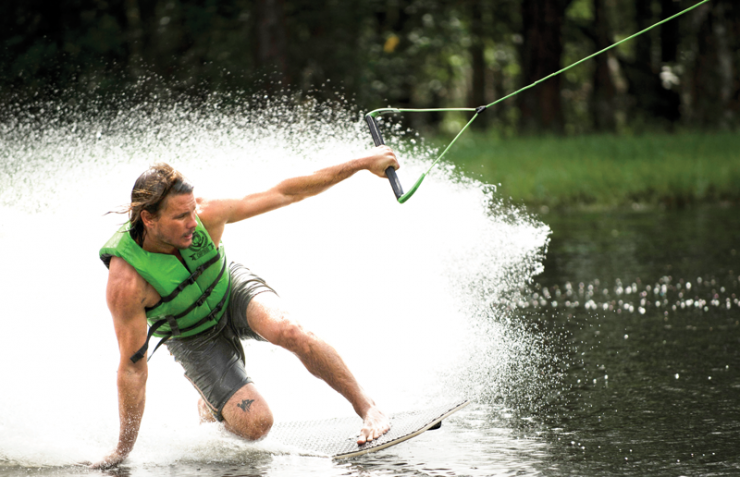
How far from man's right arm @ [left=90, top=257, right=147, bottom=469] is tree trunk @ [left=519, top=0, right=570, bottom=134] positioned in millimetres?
15467

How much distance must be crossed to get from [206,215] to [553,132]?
1522 cm

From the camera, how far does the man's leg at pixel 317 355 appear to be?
3957 mm

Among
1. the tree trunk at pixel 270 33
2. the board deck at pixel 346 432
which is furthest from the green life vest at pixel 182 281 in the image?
the tree trunk at pixel 270 33

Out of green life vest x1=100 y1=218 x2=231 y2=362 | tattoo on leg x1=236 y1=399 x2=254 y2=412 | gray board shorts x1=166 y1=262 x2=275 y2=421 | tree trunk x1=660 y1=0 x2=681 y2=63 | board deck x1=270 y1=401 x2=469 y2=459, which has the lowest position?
board deck x1=270 y1=401 x2=469 y2=459

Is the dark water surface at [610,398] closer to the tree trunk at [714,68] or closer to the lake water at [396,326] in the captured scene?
the lake water at [396,326]

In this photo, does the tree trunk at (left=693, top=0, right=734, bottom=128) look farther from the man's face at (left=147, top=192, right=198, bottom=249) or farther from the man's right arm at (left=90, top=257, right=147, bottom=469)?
the man's right arm at (left=90, top=257, right=147, bottom=469)

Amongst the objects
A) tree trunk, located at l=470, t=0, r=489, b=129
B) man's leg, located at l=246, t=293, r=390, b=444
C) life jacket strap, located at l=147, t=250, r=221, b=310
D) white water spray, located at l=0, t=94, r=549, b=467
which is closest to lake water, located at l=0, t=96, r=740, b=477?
white water spray, located at l=0, t=94, r=549, b=467

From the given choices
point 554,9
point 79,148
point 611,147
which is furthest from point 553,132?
point 79,148

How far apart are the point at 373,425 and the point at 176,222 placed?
3.62 feet

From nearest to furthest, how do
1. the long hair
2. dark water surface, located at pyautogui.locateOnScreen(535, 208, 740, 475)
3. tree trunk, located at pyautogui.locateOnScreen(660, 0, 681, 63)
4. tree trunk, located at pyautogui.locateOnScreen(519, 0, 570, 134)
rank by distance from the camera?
the long hair
dark water surface, located at pyautogui.locateOnScreen(535, 208, 740, 475)
tree trunk, located at pyautogui.locateOnScreen(519, 0, 570, 134)
tree trunk, located at pyautogui.locateOnScreen(660, 0, 681, 63)

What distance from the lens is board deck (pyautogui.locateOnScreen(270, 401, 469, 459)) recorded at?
3.97 m

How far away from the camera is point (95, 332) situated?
5.48m

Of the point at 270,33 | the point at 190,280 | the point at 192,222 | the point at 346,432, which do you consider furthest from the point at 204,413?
the point at 270,33

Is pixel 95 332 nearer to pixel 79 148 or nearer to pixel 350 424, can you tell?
pixel 350 424
